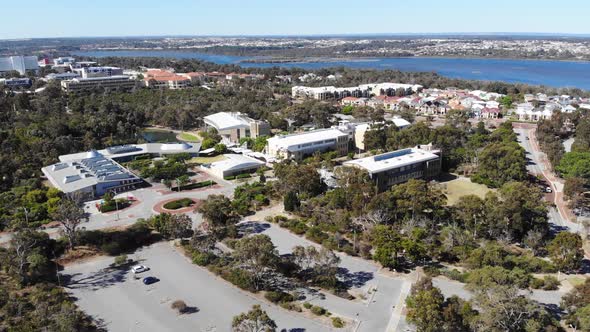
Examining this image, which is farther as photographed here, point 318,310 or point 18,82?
point 18,82

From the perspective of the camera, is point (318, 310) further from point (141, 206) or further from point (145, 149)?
point (145, 149)

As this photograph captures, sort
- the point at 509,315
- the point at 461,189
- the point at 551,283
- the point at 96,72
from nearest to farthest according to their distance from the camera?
1. the point at 509,315
2. the point at 551,283
3. the point at 461,189
4. the point at 96,72

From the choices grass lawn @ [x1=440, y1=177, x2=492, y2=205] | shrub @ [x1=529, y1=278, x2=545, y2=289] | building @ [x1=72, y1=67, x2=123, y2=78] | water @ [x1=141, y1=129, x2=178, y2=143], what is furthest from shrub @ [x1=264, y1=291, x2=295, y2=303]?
building @ [x1=72, y1=67, x2=123, y2=78]

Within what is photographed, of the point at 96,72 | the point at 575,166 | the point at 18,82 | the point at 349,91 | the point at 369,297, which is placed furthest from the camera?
the point at 96,72

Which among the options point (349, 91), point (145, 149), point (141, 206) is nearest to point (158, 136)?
point (145, 149)

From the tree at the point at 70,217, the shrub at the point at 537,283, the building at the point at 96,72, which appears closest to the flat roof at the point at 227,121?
the tree at the point at 70,217

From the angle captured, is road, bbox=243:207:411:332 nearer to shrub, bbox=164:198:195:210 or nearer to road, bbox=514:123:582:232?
shrub, bbox=164:198:195:210

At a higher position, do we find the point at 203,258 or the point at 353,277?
the point at 203,258
